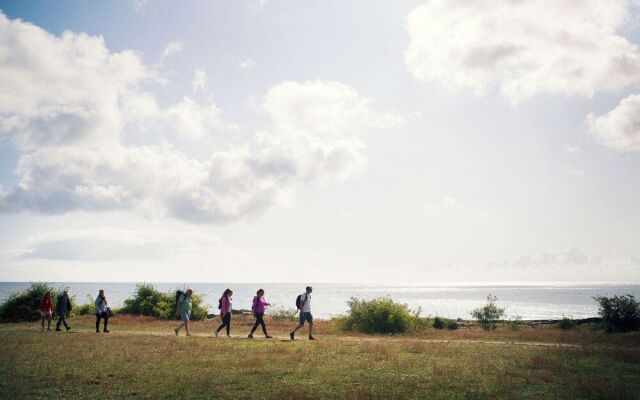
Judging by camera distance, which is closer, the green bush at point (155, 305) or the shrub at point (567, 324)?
the shrub at point (567, 324)

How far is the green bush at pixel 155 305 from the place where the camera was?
3872 cm

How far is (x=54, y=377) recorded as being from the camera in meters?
12.8

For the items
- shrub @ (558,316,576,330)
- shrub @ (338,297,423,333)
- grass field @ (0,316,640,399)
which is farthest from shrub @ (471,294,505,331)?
grass field @ (0,316,640,399)

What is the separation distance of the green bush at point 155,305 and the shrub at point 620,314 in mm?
30182

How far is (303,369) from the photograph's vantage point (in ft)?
47.4

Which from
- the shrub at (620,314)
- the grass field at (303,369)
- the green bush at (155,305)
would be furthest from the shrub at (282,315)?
the shrub at (620,314)

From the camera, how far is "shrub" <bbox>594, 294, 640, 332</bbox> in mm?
28625

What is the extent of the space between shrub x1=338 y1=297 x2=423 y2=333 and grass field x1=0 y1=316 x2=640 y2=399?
9.34 metres

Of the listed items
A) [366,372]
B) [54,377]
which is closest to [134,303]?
[54,377]

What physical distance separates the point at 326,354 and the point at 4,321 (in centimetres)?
2940

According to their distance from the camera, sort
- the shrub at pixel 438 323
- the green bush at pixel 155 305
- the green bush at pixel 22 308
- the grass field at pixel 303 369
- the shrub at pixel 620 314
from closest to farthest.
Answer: the grass field at pixel 303 369 < the shrub at pixel 620 314 < the shrub at pixel 438 323 < the green bush at pixel 22 308 < the green bush at pixel 155 305

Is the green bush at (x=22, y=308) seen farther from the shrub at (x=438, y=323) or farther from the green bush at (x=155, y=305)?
the shrub at (x=438, y=323)

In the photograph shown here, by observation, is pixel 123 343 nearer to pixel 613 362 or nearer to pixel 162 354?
pixel 162 354

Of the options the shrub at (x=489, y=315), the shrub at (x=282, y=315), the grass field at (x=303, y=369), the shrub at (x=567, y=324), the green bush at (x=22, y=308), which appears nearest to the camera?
the grass field at (x=303, y=369)
